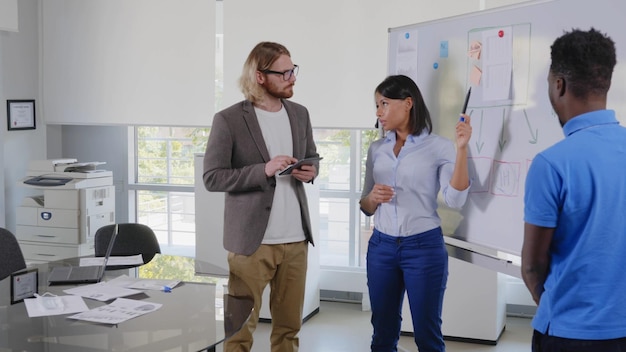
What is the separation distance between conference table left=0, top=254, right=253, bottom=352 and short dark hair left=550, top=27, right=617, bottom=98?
125cm

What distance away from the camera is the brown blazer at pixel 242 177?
9.65ft

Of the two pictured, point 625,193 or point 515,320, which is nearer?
point 625,193

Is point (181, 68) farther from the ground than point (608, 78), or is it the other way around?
point (181, 68)

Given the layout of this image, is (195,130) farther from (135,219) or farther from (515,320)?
(515,320)

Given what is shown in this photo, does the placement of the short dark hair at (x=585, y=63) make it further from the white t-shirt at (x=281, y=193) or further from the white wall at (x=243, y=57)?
the white wall at (x=243, y=57)

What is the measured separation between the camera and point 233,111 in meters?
3.01

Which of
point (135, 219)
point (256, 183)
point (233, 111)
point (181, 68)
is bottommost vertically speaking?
point (135, 219)

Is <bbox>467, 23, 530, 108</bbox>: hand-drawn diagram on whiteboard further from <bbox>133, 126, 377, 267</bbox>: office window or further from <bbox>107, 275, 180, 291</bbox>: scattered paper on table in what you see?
<bbox>133, 126, 377, 267</bbox>: office window

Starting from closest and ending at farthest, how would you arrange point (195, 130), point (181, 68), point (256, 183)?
point (256, 183), point (181, 68), point (195, 130)

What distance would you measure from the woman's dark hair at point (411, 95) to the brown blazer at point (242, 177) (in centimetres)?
55

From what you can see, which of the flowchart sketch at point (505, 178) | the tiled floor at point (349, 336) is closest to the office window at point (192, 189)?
the tiled floor at point (349, 336)

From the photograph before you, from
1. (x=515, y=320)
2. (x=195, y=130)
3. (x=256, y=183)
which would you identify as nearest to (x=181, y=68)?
(x=195, y=130)

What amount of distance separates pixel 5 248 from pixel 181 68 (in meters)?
2.34

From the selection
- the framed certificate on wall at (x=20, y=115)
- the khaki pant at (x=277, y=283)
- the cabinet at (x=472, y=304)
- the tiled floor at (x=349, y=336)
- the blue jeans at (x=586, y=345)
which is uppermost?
the framed certificate on wall at (x=20, y=115)
